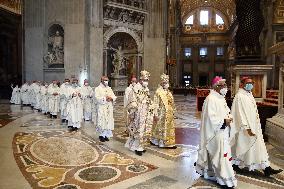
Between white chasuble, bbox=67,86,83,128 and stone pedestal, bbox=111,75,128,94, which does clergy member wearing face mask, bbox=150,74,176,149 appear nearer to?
white chasuble, bbox=67,86,83,128

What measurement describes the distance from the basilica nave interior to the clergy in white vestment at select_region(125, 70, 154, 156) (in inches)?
11.2

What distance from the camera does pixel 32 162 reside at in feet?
18.1

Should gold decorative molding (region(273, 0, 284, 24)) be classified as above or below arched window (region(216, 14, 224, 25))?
below

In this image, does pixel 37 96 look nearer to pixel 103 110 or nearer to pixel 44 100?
pixel 44 100

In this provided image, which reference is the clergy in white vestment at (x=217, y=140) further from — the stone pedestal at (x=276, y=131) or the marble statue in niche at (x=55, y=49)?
the marble statue in niche at (x=55, y=49)

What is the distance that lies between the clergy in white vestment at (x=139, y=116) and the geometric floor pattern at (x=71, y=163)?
1.32 ft

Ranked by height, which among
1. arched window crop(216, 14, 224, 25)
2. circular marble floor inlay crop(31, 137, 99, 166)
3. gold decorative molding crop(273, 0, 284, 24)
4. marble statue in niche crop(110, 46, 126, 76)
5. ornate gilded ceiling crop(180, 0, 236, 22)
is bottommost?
circular marble floor inlay crop(31, 137, 99, 166)

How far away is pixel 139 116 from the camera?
624cm

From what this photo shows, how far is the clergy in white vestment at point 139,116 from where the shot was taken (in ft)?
20.2

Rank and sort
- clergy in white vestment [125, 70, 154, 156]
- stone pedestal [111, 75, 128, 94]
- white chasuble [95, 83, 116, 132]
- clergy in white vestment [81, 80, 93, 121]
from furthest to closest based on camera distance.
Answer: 1. stone pedestal [111, 75, 128, 94]
2. clergy in white vestment [81, 80, 93, 121]
3. white chasuble [95, 83, 116, 132]
4. clergy in white vestment [125, 70, 154, 156]

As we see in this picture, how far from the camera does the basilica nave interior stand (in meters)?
4.98

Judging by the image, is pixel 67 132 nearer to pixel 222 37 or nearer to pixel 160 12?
pixel 160 12

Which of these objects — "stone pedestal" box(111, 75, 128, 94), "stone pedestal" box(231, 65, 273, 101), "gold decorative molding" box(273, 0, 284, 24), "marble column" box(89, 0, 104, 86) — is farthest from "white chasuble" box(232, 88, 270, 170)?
"gold decorative molding" box(273, 0, 284, 24)

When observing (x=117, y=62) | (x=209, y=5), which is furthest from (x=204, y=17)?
(x=117, y=62)
